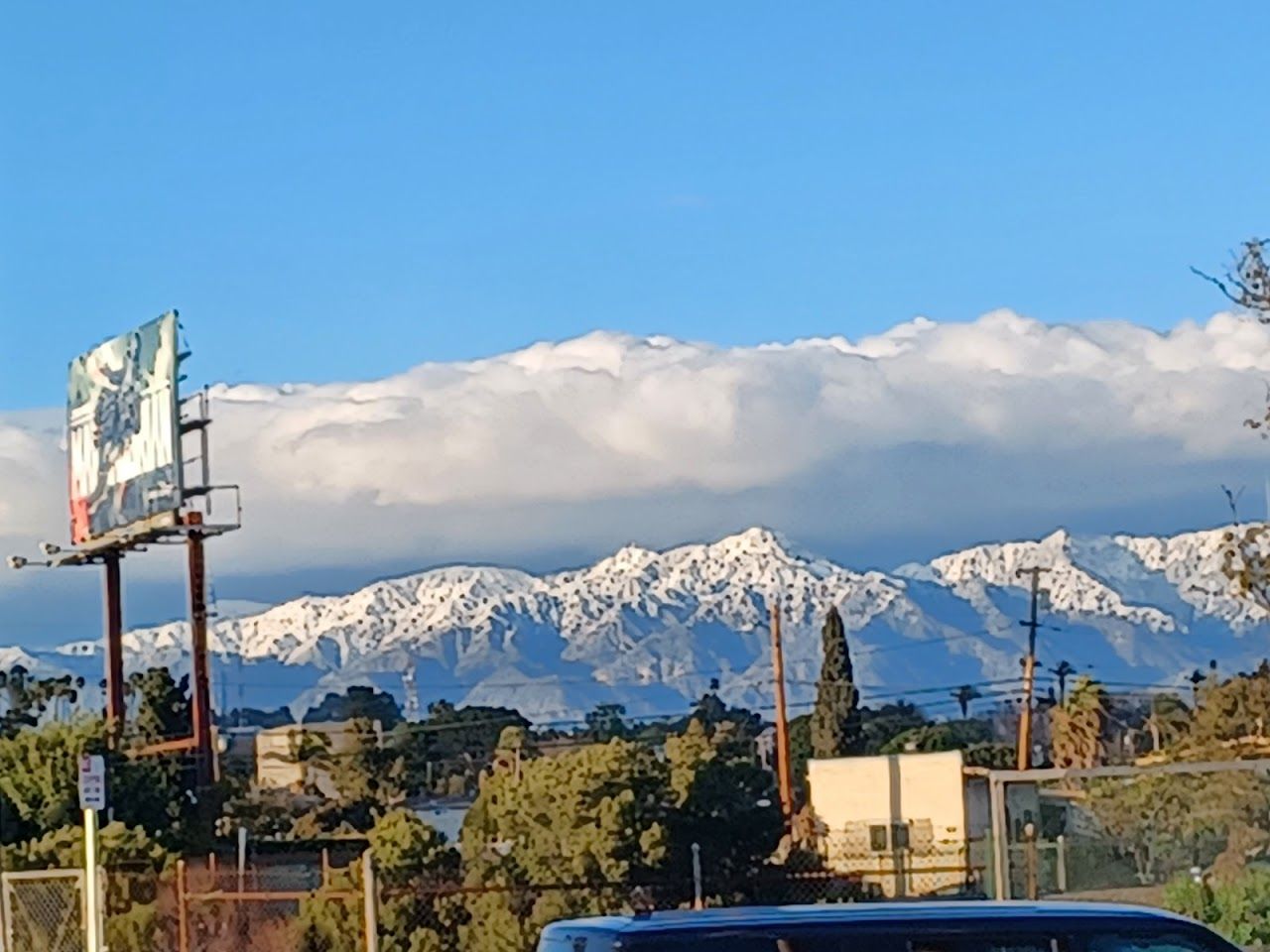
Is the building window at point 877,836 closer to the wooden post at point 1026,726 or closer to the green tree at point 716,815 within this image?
the wooden post at point 1026,726

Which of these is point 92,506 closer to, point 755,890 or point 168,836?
point 168,836

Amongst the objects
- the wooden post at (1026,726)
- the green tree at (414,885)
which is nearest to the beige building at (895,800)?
the wooden post at (1026,726)

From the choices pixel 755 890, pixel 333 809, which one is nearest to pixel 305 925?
pixel 755 890

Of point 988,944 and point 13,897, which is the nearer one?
point 988,944

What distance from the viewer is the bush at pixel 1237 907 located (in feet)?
56.8

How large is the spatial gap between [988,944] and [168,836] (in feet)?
96.9

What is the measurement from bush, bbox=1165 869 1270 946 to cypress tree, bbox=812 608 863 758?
226 ft

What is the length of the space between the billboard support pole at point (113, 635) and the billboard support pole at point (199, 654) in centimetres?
184

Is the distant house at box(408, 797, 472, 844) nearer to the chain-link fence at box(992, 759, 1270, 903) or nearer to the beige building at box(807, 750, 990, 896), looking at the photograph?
the beige building at box(807, 750, 990, 896)

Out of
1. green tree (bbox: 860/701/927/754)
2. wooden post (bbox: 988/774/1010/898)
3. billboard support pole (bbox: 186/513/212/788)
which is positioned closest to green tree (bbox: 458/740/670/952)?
wooden post (bbox: 988/774/1010/898)

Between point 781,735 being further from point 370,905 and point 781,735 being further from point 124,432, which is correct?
point 370,905

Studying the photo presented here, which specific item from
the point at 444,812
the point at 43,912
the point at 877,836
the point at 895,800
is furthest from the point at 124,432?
the point at 43,912

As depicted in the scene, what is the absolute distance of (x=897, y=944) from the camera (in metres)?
10.1

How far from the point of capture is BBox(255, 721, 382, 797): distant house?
67.2m
